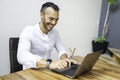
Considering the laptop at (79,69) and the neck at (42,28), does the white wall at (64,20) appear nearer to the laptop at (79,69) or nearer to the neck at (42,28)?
the neck at (42,28)

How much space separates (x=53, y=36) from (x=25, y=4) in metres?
0.82

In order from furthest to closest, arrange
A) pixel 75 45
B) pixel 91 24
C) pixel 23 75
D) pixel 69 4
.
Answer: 1. pixel 91 24
2. pixel 75 45
3. pixel 69 4
4. pixel 23 75

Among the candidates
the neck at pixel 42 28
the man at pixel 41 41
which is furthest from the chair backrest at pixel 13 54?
the neck at pixel 42 28

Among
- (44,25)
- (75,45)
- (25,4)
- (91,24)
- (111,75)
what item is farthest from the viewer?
(91,24)

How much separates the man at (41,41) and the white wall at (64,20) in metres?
0.66

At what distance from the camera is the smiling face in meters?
1.73

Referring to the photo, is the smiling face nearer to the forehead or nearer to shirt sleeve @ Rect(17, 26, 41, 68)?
the forehead

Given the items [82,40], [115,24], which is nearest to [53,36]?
[82,40]

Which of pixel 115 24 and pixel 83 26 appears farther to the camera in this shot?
pixel 115 24

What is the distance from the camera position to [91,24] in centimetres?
419

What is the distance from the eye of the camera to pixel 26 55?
4.91 feet

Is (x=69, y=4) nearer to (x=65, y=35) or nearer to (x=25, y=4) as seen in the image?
(x=65, y=35)

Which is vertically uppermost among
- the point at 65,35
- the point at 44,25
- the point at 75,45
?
Result: the point at 44,25

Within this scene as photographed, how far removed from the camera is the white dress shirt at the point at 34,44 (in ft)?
4.99
